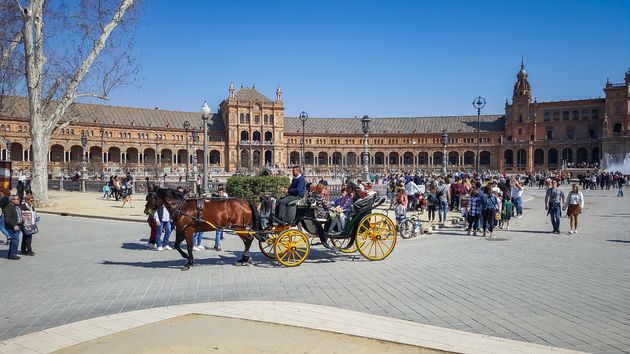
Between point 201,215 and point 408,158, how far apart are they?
94158 millimetres

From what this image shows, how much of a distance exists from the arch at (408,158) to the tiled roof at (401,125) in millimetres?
4764

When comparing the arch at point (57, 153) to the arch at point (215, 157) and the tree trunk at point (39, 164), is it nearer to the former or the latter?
the arch at point (215, 157)

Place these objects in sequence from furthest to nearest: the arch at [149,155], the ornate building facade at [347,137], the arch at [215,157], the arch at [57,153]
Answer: the arch at [215,157] → the arch at [149,155] → the ornate building facade at [347,137] → the arch at [57,153]

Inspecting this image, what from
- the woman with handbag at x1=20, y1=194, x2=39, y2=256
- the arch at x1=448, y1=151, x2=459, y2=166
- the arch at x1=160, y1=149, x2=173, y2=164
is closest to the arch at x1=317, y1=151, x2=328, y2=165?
the arch at x1=448, y1=151, x2=459, y2=166

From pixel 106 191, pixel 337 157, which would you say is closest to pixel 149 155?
pixel 337 157

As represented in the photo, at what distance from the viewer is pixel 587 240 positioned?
1302 cm

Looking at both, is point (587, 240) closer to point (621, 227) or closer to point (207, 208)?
point (621, 227)

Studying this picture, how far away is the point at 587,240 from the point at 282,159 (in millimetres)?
81864

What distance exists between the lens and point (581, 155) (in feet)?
287

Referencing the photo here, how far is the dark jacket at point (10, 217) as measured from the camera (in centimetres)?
1029

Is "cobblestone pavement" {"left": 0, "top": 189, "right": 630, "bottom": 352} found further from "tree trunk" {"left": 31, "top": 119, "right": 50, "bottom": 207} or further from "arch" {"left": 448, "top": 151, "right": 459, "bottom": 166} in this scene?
"arch" {"left": 448, "top": 151, "right": 459, "bottom": 166}

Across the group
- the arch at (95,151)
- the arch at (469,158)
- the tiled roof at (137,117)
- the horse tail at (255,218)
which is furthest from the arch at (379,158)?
the horse tail at (255,218)

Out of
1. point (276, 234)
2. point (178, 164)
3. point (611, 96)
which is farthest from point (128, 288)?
Result: point (611, 96)

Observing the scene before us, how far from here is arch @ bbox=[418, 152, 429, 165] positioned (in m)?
99.0
